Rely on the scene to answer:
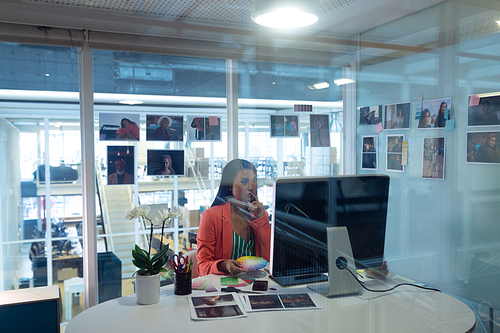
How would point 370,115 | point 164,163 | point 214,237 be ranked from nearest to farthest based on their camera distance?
1. point 370,115
2. point 214,237
3. point 164,163

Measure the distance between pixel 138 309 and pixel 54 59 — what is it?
4.52 ft

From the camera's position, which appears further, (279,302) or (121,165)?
(121,165)

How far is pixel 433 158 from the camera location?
2.96 feet

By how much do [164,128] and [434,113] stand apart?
140 cm

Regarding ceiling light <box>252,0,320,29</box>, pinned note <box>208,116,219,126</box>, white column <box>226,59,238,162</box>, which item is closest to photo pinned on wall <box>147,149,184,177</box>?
pinned note <box>208,116,219,126</box>

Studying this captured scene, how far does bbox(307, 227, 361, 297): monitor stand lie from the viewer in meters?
1.13

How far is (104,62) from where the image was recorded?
192 cm

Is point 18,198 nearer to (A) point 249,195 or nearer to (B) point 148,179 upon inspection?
(B) point 148,179

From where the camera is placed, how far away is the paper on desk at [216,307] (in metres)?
1.15

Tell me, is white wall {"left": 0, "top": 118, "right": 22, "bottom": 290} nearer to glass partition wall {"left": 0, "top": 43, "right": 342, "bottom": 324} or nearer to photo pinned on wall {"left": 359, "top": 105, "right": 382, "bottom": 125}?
glass partition wall {"left": 0, "top": 43, "right": 342, "bottom": 324}

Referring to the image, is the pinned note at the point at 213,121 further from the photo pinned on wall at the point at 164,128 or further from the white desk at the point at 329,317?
the white desk at the point at 329,317

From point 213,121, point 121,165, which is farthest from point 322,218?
point 121,165

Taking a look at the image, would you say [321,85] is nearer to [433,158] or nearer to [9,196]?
[433,158]

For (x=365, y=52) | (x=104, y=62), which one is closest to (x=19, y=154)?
(x=104, y=62)
